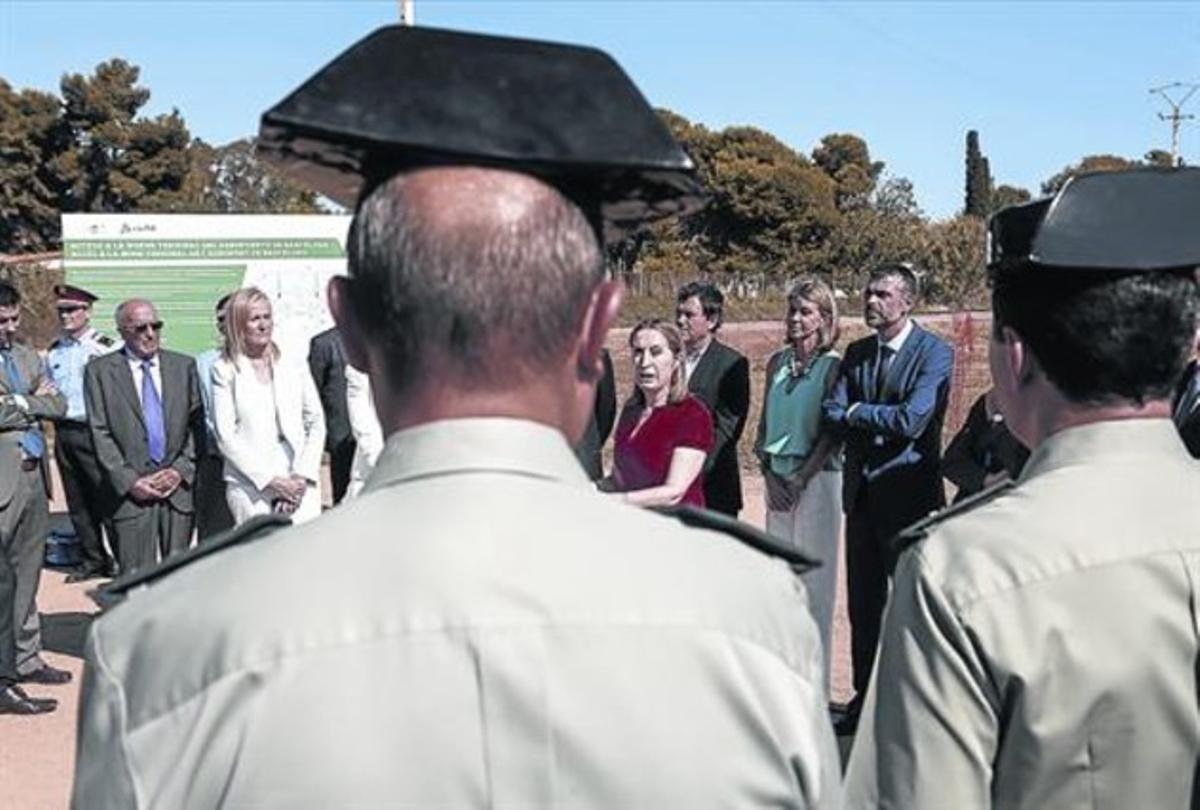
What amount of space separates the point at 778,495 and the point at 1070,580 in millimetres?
4280

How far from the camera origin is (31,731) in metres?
5.71

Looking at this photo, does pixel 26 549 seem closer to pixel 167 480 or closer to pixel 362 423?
pixel 167 480

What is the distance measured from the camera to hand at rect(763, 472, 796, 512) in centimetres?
593

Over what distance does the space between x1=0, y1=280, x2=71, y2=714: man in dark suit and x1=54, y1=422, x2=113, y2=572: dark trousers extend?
1.61 metres

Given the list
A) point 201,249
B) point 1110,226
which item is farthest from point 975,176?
point 1110,226

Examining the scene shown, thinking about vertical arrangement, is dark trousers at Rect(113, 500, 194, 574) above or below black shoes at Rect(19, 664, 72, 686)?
above

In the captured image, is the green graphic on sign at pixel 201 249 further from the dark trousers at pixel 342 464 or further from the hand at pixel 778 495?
the hand at pixel 778 495

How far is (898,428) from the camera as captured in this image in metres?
5.50

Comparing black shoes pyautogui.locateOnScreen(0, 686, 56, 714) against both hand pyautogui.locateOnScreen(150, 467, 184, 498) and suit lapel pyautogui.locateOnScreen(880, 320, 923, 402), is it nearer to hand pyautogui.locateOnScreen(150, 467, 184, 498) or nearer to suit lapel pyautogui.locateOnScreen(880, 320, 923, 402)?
hand pyautogui.locateOnScreen(150, 467, 184, 498)

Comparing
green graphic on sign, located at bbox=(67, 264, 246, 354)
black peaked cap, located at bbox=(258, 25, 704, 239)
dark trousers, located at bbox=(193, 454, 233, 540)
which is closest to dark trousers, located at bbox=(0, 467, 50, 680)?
dark trousers, located at bbox=(193, 454, 233, 540)

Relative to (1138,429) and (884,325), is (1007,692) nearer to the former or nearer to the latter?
(1138,429)

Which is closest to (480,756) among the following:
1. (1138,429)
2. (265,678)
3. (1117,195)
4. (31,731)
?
(265,678)

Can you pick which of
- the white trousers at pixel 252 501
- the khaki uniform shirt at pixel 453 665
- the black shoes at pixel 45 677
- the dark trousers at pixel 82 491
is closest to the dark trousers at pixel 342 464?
the white trousers at pixel 252 501

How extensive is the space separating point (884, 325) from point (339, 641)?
15.9 feet
